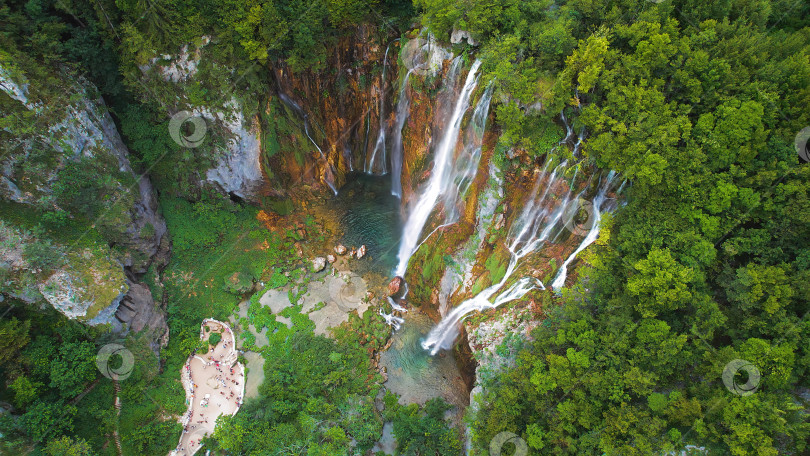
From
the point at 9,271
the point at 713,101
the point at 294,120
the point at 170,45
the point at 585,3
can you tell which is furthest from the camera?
the point at 294,120

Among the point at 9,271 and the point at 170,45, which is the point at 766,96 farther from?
the point at 9,271

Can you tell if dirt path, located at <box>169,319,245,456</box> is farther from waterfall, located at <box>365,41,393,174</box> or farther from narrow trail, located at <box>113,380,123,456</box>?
waterfall, located at <box>365,41,393,174</box>

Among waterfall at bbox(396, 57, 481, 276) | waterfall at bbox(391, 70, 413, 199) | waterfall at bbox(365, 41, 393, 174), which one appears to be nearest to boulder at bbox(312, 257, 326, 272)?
waterfall at bbox(396, 57, 481, 276)

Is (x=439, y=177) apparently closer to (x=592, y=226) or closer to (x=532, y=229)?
(x=532, y=229)

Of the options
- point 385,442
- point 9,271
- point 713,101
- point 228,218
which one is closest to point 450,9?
point 713,101

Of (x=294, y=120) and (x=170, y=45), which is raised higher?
(x=170, y=45)

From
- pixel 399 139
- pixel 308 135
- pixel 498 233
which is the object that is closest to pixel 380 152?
pixel 399 139
